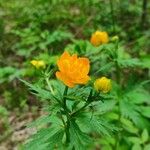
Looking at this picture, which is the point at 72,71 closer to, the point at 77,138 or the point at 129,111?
the point at 77,138

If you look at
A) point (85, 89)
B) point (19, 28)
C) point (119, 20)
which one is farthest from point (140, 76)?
point (85, 89)

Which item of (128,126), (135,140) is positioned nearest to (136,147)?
(135,140)

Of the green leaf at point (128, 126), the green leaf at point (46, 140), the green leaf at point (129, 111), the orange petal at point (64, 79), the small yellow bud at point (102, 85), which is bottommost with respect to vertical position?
the green leaf at point (128, 126)

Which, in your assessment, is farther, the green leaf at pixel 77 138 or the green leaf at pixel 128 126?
the green leaf at pixel 128 126

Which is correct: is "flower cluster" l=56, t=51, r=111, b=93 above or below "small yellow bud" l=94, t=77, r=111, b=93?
above

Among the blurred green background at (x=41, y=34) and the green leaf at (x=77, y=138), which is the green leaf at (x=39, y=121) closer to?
the green leaf at (x=77, y=138)

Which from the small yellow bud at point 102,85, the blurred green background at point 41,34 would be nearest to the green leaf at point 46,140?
the small yellow bud at point 102,85

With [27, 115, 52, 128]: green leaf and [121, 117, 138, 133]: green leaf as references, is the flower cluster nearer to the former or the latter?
[27, 115, 52, 128]: green leaf

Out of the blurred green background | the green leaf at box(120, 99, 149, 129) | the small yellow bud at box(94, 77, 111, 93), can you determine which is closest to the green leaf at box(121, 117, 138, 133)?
the green leaf at box(120, 99, 149, 129)
